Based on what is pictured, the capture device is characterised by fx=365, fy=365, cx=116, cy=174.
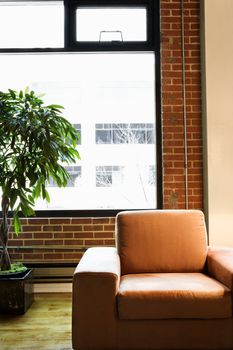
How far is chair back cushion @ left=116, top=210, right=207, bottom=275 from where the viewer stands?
8.73 feet

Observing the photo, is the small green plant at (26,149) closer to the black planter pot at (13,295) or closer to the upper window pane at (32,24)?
the black planter pot at (13,295)

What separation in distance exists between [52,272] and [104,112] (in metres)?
1.65

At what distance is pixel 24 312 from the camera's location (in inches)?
115

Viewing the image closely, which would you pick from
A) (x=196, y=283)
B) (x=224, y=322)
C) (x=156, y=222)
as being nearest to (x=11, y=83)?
(x=156, y=222)

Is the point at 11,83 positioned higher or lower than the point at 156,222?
higher

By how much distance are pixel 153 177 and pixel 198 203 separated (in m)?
0.50

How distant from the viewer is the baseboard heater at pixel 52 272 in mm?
3486

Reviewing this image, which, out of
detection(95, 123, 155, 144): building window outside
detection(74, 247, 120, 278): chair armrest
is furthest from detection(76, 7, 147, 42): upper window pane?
detection(74, 247, 120, 278): chair armrest

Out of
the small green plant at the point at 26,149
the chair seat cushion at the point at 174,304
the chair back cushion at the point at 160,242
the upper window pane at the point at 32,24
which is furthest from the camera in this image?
the upper window pane at the point at 32,24

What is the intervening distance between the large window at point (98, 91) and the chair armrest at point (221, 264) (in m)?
1.02

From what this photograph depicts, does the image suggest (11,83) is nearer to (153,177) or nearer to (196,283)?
(153,177)

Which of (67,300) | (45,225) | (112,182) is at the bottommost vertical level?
(67,300)

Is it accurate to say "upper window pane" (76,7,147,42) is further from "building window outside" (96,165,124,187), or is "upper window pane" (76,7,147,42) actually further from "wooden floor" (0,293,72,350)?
"wooden floor" (0,293,72,350)

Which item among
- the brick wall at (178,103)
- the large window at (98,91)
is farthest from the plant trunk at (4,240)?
the brick wall at (178,103)
